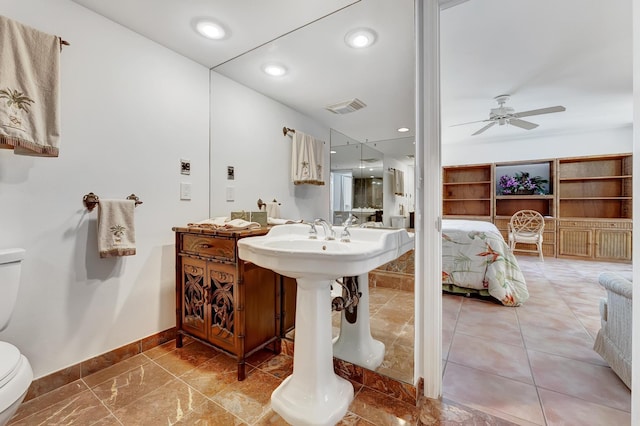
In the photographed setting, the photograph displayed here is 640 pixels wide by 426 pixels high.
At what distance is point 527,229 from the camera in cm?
467

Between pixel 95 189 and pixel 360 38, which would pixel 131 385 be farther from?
pixel 360 38

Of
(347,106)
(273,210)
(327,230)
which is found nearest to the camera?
(327,230)

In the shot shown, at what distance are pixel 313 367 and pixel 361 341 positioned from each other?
396mm

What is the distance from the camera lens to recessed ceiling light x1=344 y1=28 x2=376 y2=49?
1.59 meters

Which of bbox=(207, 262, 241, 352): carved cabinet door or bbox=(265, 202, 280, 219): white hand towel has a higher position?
bbox=(265, 202, 280, 219): white hand towel

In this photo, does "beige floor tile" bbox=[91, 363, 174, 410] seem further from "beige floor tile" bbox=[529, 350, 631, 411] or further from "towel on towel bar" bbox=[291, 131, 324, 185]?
"beige floor tile" bbox=[529, 350, 631, 411]

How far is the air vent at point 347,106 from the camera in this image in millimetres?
1747

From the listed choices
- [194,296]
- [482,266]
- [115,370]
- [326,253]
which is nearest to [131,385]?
[115,370]

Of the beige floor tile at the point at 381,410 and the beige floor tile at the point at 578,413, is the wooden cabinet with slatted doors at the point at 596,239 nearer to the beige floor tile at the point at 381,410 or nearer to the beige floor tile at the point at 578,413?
the beige floor tile at the point at 578,413

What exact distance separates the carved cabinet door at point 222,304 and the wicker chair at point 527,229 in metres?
4.75

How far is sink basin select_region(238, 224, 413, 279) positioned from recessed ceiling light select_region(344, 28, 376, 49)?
3.73 ft

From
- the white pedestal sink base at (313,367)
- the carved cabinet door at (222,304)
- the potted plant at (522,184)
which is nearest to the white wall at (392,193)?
the white pedestal sink base at (313,367)

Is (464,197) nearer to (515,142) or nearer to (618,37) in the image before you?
(515,142)

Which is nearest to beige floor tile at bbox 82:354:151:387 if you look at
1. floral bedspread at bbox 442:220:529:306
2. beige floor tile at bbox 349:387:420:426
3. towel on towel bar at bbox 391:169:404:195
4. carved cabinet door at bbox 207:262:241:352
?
carved cabinet door at bbox 207:262:241:352
